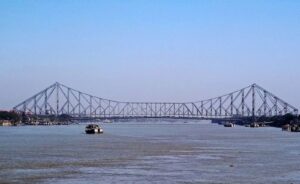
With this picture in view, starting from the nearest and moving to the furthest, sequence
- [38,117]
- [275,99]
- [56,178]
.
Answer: [56,178]
[275,99]
[38,117]

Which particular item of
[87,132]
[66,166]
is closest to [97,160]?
[66,166]

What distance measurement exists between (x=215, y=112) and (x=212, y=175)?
146123 millimetres

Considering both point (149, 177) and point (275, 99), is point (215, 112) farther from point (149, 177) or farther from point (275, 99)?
point (149, 177)

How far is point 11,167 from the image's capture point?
28.2m

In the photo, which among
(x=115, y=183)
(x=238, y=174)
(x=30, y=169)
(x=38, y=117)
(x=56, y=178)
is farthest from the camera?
(x=38, y=117)

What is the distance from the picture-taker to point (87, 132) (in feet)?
Answer: 297

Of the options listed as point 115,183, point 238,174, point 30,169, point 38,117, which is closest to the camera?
point 115,183

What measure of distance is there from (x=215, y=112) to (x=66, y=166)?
5628 inches

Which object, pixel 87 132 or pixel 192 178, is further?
pixel 87 132

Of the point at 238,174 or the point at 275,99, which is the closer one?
the point at 238,174

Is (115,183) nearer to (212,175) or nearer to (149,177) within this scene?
(149,177)

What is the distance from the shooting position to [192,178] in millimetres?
24031

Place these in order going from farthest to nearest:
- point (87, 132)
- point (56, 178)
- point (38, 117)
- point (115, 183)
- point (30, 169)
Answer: point (38, 117), point (87, 132), point (30, 169), point (56, 178), point (115, 183)

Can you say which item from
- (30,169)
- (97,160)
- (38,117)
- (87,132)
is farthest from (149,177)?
(38,117)
